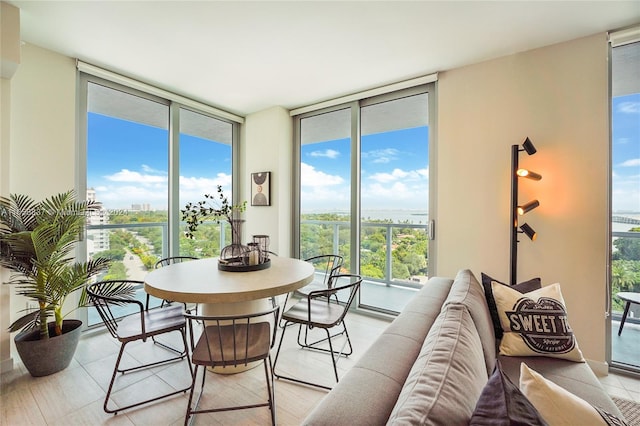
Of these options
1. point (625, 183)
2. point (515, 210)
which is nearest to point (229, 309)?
point (515, 210)

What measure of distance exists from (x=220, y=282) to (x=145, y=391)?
95 cm

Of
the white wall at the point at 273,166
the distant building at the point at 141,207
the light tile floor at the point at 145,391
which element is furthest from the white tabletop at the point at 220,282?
the white wall at the point at 273,166

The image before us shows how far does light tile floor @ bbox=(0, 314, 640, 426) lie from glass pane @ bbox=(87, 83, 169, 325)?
82 centimetres

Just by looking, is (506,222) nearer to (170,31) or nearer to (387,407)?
(387,407)

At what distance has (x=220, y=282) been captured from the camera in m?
1.87

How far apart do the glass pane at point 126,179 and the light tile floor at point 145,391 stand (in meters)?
0.82

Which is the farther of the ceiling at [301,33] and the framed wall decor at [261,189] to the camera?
the framed wall decor at [261,189]

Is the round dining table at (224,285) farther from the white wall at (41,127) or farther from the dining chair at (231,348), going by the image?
the white wall at (41,127)

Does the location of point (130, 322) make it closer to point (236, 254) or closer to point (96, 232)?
point (236, 254)

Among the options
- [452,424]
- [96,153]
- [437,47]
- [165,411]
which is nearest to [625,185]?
[437,47]

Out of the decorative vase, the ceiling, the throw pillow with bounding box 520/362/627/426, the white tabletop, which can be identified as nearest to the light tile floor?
the white tabletop

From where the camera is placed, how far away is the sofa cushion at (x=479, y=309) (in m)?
1.25

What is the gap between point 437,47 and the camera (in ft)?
7.78

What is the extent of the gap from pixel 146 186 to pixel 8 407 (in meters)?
2.17
